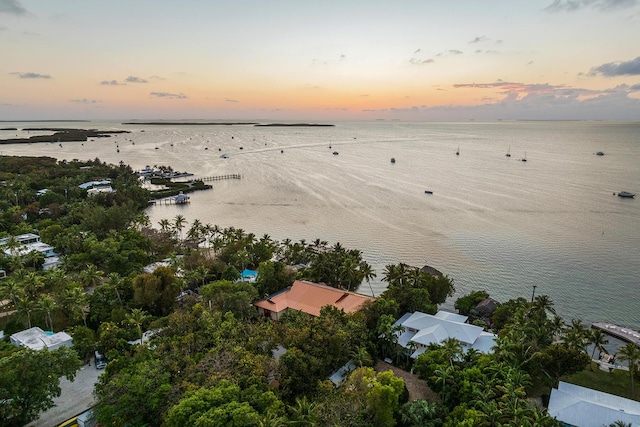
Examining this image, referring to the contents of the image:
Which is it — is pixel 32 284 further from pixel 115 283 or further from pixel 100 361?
pixel 100 361

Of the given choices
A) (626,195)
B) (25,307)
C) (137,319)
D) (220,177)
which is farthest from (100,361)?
(626,195)

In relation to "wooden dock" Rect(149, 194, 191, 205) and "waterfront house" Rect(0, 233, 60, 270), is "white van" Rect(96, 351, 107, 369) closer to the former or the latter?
"waterfront house" Rect(0, 233, 60, 270)

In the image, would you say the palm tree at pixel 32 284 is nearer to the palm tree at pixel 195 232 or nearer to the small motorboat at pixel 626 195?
the palm tree at pixel 195 232

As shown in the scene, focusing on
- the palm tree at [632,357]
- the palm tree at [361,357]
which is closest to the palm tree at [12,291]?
the palm tree at [361,357]

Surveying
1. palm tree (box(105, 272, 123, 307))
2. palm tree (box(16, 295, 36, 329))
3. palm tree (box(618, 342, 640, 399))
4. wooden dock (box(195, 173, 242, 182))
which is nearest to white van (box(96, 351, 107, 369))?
palm tree (box(105, 272, 123, 307))

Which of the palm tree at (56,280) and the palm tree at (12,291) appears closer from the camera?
the palm tree at (12,291)

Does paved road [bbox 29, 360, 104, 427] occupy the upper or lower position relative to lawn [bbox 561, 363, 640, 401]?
upper
